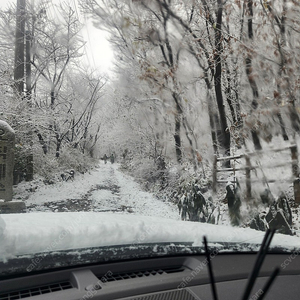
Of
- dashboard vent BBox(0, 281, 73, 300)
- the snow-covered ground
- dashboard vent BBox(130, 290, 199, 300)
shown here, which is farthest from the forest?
dashboard vent BBox(0, 281, 73, 300)

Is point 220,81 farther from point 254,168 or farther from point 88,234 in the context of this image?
point 88,234

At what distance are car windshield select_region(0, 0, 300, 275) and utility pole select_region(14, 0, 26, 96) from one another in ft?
0.21

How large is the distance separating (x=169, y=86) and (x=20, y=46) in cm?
895

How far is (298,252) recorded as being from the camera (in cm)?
190

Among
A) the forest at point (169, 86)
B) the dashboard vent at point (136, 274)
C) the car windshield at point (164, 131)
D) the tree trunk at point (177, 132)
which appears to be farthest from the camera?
the tree trunk at point (177, 132)

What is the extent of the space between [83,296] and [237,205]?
4.77 metres

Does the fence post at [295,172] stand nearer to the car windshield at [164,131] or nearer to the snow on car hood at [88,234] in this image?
the car windshield at [164,131]

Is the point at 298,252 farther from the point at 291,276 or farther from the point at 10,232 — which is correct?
the point at 10,232

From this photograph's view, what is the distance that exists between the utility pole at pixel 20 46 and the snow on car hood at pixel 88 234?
1090 centimetres

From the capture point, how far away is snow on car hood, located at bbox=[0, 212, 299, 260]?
150 cm

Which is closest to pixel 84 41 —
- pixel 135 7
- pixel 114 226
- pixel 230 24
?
pixel 135 7

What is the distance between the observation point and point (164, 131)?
11.7m

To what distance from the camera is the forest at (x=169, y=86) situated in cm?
524

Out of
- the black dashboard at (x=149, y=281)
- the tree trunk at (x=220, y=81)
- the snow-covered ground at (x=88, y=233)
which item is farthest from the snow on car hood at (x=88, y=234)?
the tree trunk at (x=220, y=81)
